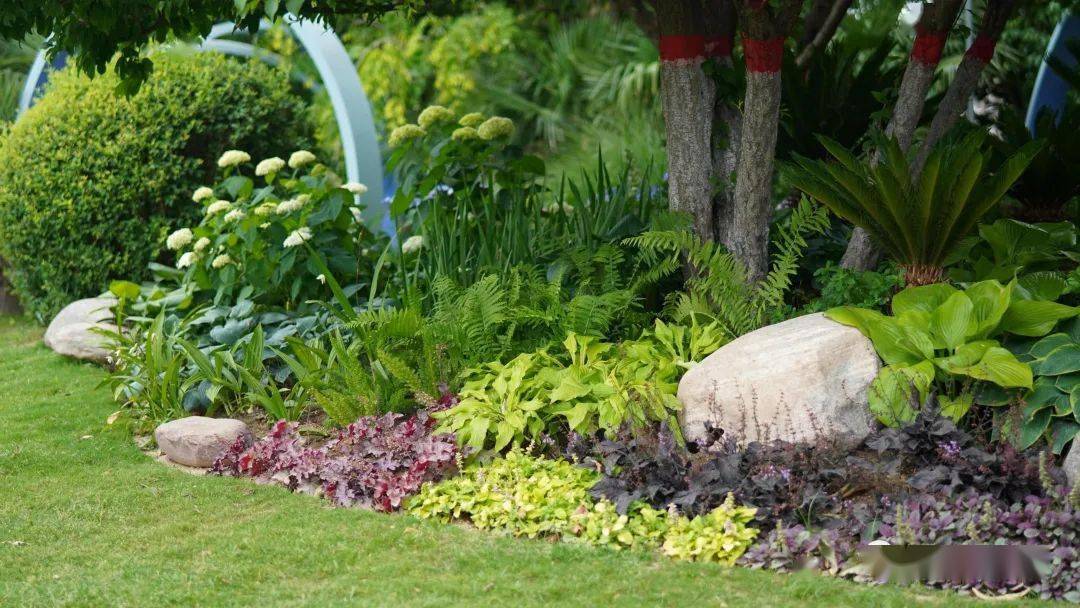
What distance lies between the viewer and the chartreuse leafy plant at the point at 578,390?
453 centimetres

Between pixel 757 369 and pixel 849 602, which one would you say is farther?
pixel 757 369

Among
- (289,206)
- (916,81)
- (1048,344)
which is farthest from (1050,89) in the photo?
(289,206)

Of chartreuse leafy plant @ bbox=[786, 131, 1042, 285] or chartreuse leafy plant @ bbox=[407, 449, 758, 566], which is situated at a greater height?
chartreuse leafy plant @ bbox=[786, 131, 1042, 285]

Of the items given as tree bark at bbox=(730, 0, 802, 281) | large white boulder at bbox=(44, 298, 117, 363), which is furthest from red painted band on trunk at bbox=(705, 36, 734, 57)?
large white boulder at bbox=(44, 298, 117, 363)

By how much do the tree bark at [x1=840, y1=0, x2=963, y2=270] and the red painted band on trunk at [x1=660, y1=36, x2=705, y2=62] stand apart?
1045mm

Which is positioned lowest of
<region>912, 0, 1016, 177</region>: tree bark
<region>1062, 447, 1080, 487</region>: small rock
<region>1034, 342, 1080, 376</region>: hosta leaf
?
<region>1062, 447, 1080, 487</region>: small rock

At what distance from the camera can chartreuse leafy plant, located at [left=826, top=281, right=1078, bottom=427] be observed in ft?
13.7

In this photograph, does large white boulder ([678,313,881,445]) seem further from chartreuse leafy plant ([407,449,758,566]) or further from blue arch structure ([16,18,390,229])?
blue arch structure ([16,18,390,229])

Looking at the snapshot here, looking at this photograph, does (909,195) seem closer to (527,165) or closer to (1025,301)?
(1025,301)

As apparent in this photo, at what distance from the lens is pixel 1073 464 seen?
3.91 m

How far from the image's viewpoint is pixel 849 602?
3.40m

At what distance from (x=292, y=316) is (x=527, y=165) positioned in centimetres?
164

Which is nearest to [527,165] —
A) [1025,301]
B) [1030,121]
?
[1025,301]

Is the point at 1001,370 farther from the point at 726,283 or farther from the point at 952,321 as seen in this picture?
the point at 726,283
